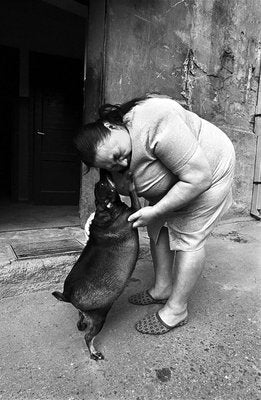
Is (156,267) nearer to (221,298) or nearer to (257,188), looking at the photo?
(221,298)

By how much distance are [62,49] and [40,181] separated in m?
2.04

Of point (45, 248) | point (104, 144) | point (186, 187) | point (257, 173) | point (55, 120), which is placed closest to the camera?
point (104, 144)

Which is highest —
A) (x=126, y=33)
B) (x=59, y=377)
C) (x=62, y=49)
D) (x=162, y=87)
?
(x=62, y=49)

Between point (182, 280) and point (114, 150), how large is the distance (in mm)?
781

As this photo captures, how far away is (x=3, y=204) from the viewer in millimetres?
4551

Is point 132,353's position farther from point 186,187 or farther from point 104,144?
point 104,144

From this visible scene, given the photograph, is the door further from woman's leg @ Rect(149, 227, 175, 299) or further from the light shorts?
the light shorts

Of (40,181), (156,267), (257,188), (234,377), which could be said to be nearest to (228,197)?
(156,267)

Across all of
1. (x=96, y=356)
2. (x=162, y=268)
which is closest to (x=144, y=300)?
(x=162, y=268)

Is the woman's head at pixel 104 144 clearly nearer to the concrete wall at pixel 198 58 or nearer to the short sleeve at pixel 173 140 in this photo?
the short sleeve at pixel 173 140

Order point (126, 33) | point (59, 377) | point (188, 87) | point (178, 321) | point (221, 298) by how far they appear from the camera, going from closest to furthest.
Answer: point (59, 377) → point (178, 321) → point (221, 298) → point (126, 33) → point (188, 87)

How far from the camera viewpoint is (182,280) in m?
1.69

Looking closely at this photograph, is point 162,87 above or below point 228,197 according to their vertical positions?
above

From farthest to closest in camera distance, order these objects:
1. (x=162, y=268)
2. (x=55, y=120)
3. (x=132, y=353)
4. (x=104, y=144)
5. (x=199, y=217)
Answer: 1. (x=55, y=120)
2. (x=162, y=268)
3. (x=199, y=217)
4. (x=132, y=353)
5. (x=104, y=144)
